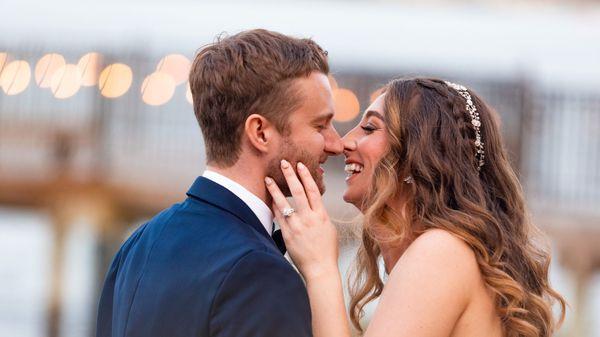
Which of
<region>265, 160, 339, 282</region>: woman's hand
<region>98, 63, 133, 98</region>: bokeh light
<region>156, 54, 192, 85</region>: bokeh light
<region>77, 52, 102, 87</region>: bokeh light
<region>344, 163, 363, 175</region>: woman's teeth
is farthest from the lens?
<region>156, 54, 192, 85</region>: bokeh light

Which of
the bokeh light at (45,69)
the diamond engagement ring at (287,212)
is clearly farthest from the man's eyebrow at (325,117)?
the bokeh light at (45,69)

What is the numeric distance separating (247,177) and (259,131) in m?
0.12

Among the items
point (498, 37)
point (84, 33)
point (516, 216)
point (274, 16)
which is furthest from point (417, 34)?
point (516, 216)

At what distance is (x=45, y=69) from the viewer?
38.7 ft

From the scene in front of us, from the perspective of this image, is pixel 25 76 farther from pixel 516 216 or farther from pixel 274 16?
pixel 516 216

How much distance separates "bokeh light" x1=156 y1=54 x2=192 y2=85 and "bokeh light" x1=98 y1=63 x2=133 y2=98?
30 centimetres

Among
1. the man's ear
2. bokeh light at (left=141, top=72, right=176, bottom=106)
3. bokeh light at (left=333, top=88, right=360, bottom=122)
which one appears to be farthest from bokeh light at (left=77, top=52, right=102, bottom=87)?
the man's ear

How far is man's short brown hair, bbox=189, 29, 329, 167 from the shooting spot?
2988mm

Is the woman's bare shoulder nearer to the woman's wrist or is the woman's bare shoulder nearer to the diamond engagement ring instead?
the woman's wrist

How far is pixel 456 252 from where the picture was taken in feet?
10.8

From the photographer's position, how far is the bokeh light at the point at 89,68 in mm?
11172

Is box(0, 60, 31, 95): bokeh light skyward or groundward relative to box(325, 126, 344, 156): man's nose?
groundward

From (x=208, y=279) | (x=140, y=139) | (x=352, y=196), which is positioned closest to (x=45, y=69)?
(x=140, y=139)

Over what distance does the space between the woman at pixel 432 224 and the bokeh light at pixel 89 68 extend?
25.7 ft
